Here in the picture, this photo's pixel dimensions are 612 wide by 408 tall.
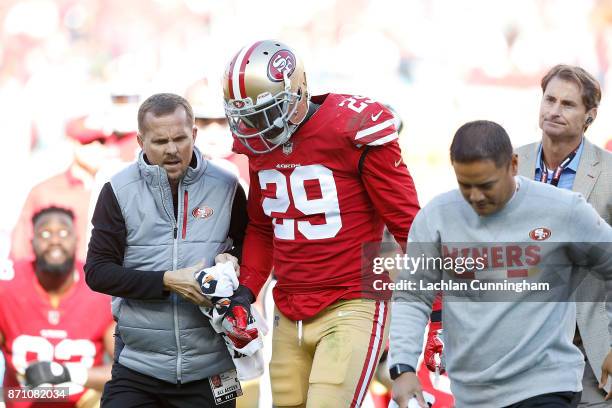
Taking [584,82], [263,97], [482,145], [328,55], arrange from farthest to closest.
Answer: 1. [328,55]
2. [584,82]
3. [263,97]
4. [482,145]

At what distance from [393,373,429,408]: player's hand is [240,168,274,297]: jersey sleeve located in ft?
3.08

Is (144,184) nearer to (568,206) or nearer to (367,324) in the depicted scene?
(367,324)

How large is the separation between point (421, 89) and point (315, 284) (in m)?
2.43

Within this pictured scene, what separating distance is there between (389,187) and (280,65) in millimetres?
576

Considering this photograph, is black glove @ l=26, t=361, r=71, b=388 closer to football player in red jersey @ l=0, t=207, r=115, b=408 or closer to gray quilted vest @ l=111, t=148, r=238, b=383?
football player in red jersey @ l=0, t=207, r=115, b=408

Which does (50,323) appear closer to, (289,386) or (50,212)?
(50,212)

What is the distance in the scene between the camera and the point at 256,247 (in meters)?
4.21

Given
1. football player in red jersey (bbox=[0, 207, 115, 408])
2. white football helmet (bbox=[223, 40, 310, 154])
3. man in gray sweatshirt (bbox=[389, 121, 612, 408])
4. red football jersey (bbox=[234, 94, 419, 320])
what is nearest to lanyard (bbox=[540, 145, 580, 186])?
red football jersey (bbox=[234, 94, 419, 320])

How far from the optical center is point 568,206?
3.35 metres

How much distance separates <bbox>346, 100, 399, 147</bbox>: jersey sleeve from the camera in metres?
3.93

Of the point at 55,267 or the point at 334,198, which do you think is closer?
the point at 334,198

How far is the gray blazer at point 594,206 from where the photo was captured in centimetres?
402

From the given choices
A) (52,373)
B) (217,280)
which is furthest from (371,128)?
(52,373)

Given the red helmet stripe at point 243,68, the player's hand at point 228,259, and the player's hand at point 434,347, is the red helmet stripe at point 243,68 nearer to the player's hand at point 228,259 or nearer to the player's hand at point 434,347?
the player's hand at point 228,259
